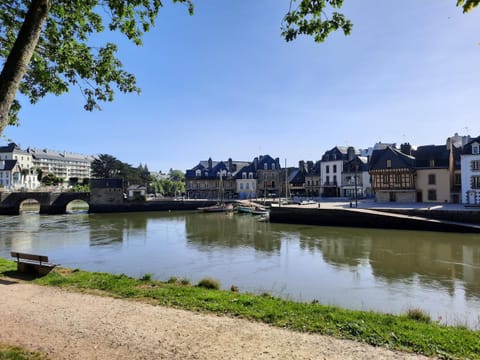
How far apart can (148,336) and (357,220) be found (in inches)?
966

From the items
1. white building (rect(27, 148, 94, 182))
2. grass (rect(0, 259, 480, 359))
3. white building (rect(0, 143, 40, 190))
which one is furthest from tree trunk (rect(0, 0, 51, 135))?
white building (rect(27, 148, 94, 182))

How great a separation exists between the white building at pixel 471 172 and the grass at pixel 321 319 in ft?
101

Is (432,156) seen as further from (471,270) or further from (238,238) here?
(471,270)

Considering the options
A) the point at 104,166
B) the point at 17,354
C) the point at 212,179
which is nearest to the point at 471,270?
the point at 17,354

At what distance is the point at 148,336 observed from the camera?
4.68 metres

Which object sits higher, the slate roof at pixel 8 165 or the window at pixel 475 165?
the slate roof at pixel 8 165

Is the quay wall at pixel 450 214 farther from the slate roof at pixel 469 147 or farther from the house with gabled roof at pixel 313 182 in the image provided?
the house with gabled roof at pixel 313 182

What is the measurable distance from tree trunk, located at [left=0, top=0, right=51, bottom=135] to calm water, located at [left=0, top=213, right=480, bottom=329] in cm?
793

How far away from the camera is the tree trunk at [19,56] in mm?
3613

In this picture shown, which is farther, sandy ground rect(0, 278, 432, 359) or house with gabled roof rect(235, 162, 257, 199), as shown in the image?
house with gabled roof rect(235, 162, 257, 199)

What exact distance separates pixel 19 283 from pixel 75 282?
133 cm

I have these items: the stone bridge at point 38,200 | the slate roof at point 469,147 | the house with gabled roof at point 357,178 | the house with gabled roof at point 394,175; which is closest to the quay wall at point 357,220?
the slate roof at point 469,147

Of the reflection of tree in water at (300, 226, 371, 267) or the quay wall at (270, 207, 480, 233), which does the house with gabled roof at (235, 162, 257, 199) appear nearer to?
the quay wall at (270, 207, 480, 233)

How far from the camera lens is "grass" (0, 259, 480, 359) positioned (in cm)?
453
